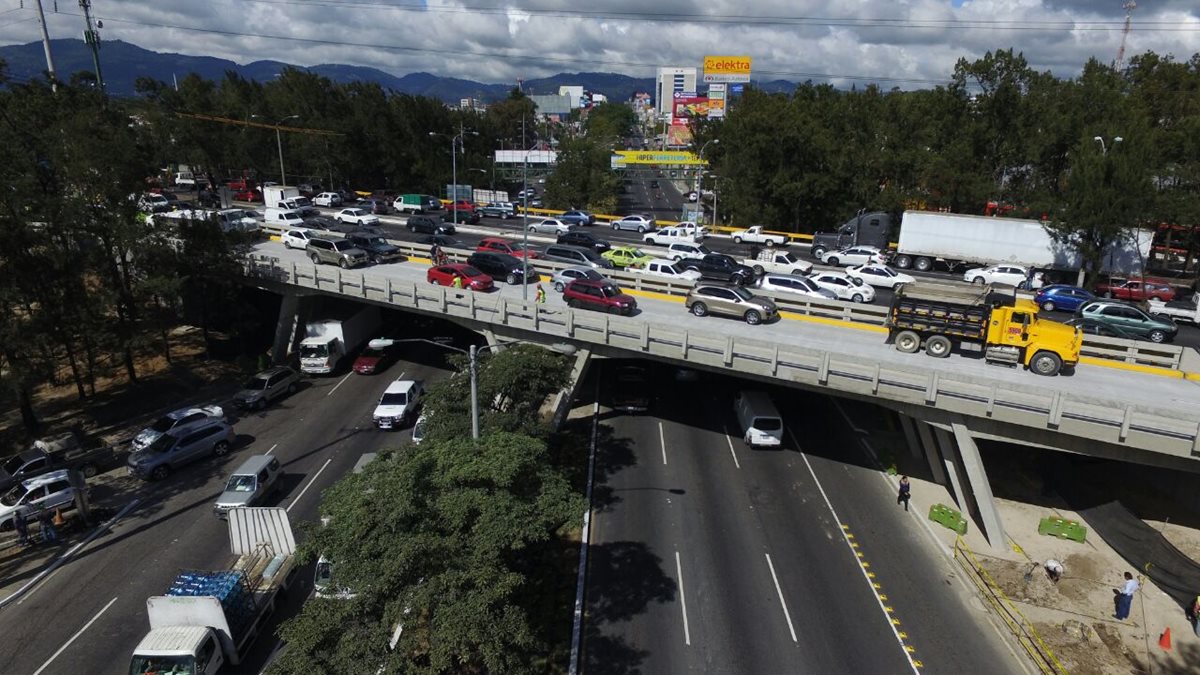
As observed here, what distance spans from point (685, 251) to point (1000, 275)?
22036 millimetres

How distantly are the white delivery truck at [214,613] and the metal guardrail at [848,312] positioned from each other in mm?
22626

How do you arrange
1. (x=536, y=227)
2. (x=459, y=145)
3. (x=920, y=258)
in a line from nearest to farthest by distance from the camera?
(x=920, y=258)
(x=536, y=227)
(x=459, y=145)

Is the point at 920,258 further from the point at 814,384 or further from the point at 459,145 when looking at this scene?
the point at 459,145

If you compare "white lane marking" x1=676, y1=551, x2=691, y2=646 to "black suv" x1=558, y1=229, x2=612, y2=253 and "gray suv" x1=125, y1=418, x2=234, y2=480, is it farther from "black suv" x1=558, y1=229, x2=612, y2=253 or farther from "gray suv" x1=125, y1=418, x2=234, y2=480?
"black suv" x1=558, y1=229, x2=612, y2=253

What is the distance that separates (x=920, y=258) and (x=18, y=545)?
55430 mm

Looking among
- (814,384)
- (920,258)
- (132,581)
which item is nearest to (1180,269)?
(920,258)

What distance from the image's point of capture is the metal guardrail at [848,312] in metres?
25.6

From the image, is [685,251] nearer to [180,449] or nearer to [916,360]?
[916,360]

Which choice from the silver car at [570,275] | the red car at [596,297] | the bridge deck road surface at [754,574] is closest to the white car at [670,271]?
the silver car at [570,275]

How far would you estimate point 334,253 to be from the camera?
40438mm

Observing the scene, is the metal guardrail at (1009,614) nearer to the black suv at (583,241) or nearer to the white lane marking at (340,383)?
the white lane marking at (340,383)

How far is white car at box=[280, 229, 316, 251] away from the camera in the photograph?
46.9 meters

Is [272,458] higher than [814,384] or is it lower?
lower

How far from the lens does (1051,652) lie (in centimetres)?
1800
